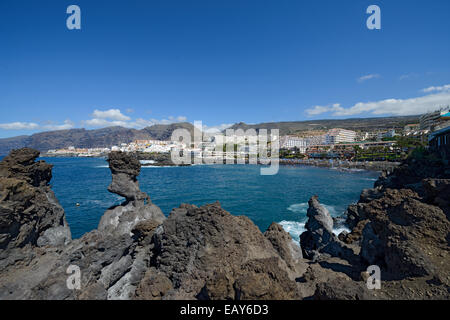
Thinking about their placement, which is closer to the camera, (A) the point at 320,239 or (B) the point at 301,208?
(A) the point at 320,239

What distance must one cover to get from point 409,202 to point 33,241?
10.7m

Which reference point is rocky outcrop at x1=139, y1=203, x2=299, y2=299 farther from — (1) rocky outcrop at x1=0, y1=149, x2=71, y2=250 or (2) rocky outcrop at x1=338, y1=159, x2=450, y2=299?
(1) rocky outcrop at x1=0, y1=149, x2=71, y2=250

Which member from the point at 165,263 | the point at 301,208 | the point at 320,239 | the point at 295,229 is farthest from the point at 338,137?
the point at 165,263

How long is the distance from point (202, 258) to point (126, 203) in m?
5.28

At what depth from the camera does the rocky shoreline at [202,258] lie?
3805mm

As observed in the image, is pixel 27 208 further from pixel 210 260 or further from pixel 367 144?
pixel 367 144

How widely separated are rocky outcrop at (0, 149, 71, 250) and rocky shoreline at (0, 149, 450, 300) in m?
0.03

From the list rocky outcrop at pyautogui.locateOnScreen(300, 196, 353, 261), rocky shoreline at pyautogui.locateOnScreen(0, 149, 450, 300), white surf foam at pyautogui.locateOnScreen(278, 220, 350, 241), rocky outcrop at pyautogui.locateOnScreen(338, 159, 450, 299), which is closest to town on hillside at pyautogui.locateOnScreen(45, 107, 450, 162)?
white surf foam at pyautogui.locateOnScreen(278, 220, 350, 241)

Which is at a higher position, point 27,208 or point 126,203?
point 27,208

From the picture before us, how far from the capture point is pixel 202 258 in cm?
499

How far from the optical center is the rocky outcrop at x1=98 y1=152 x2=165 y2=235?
26.5 ft

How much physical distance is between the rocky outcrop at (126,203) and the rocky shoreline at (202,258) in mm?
336
